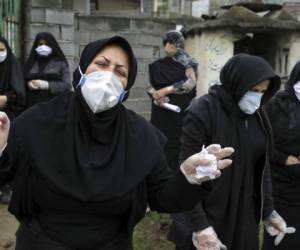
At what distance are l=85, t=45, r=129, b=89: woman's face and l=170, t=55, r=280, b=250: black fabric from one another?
0.65 metres

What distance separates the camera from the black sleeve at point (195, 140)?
262 cm

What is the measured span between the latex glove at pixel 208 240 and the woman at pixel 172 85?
122 inches

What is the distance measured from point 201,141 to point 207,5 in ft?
44.1

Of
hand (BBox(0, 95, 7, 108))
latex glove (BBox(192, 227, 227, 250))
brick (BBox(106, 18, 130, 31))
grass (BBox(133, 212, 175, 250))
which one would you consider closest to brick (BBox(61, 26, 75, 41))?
brick (BBox(106, 18, 130, 31))

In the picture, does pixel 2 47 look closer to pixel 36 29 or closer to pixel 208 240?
pixel 36 29

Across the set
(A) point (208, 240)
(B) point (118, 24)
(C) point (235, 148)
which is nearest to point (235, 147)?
(C) point (235, 148)

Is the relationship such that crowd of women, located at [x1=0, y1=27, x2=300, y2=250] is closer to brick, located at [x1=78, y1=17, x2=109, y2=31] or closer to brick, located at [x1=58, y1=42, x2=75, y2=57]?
brick, located at [x1=58, y1=42, x2=75, y2=57]

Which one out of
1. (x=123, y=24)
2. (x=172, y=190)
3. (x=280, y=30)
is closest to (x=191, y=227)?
(x=172, y=190)

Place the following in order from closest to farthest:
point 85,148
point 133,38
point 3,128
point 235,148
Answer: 1. point 3,128
2. point 85,148
3. point 235,148
4. point 133,38

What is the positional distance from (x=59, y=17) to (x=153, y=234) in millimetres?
3160

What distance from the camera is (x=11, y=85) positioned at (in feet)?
16.9

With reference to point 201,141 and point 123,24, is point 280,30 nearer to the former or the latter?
point 123,24

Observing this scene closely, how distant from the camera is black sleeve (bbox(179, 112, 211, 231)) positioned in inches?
103

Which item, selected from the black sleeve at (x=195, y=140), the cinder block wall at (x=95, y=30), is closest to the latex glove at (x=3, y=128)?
the black sleeve at (x=195, y=140)
